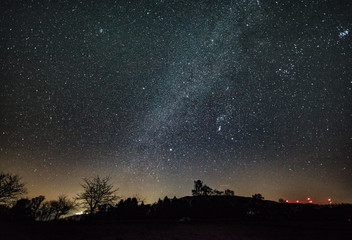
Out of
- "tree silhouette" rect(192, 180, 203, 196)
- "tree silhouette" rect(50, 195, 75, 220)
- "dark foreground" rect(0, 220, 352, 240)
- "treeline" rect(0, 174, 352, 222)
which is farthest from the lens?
"tree silhouette" rect(192, 180, 203, 196)

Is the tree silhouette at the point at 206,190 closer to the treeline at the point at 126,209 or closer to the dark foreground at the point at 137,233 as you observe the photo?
the treeline at the point at 126,209

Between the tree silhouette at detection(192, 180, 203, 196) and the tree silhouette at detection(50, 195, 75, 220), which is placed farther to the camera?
the tree silhouette at detection(192, 180, 203, 196)

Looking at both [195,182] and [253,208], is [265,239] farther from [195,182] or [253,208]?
[195,182]

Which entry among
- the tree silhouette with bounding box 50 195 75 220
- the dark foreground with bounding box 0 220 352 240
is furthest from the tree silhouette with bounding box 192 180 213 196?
the dark foreground with bounding box 0 220 352 240

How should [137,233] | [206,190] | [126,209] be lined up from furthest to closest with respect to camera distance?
1. [206,190]
2. [126,209]
3. [137,233]

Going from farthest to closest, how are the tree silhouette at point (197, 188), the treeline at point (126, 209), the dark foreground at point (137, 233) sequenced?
the tree silhouette at point (197, 188) < the treeline at point (126, 209) < the dark foreground at point (137, 233)

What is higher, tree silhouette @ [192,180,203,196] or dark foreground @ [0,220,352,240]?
tree silhouette @ [192,180,203,196]

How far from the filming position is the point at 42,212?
6625 cm

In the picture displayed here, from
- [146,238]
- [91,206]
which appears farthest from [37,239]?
[91,206]

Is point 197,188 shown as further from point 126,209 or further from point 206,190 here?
point 126,209

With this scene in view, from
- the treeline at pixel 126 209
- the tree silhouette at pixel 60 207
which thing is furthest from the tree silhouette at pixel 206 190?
the tree silhouette at pixel 60 207

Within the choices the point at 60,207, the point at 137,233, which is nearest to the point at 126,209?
the point at 60,207

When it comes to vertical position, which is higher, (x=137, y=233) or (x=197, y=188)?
(x=197, y=188)

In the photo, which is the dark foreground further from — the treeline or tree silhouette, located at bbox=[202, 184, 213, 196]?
tree silhouette, located at bbox=[202, 184, 213, 196]
